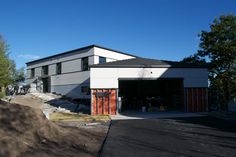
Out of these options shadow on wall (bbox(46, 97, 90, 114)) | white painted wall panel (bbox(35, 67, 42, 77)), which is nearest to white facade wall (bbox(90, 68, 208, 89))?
shadow on wall (bbox(46, 97, 90, 114))

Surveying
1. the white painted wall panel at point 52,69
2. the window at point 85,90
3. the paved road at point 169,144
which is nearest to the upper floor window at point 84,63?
the window at point 85,90

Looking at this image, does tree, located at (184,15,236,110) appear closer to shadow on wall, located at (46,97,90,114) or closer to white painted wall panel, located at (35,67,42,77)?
shadow on wall, located at (46,97,90,114)

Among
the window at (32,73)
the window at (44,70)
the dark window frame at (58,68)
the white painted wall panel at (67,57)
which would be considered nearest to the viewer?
the white painted wall panel at (67,57)

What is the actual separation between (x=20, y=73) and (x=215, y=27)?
116 ft

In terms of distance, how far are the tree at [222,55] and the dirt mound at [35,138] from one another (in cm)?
1824

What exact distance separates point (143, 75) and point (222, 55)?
332 inches

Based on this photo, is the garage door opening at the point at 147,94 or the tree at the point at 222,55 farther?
the garage door opening at the point at 147,94

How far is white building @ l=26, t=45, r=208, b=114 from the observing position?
74.5 ft

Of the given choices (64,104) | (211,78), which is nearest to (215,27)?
(211,78)

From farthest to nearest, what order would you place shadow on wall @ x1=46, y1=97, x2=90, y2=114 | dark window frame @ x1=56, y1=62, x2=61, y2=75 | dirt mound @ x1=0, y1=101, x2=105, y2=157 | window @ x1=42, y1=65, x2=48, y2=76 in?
window @ x1=42, y1=65, x2=48, y2=76 < dark window frame @ x1=56, y1=62, x2=61, y2=75 < shadow on wall @ x1=46, y1=97, x2=90, y2=114 < dirt mound @ x1=0, y1=101, x2=105, y2=157

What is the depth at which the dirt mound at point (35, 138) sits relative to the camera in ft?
24.8

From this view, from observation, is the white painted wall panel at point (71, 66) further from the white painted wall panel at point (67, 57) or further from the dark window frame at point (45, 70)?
the dark window frame at point (45, 70)

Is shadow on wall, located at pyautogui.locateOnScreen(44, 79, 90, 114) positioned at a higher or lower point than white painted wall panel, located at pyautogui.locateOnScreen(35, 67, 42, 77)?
lower

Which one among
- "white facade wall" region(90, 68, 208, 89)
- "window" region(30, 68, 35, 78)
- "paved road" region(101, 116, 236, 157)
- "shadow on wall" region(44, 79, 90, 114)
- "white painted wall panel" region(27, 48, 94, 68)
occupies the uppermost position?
"white painted wall panel" region(27, 48, 94, 68)
